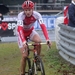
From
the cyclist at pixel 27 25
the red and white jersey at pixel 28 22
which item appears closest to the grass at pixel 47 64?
the cyclist at pixel 27 25

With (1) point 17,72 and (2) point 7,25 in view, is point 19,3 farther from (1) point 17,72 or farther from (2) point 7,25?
(1) point 17,72

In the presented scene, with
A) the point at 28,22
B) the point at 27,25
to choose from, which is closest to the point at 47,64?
the point at 27,25

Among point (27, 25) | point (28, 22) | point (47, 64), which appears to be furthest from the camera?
point (47, 64)

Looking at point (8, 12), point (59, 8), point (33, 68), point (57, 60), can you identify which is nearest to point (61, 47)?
point (57, 60)

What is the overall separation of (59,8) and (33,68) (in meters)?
20.7

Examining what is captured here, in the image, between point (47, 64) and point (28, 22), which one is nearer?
point (28, 22)

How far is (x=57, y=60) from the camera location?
388 inches

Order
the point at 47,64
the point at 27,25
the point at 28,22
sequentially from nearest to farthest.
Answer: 1. the point at 28,22
2. the point at 27,25
3. the point at 47,64

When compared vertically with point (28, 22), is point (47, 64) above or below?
below

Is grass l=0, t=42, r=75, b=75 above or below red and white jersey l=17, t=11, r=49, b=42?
below

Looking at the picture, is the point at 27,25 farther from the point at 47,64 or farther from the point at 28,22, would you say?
the point at 47,64

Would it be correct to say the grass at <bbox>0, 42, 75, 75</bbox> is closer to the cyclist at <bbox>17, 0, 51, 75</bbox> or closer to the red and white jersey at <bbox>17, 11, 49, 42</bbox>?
the cyclist at <bbox>17, 0, 51, 75</bbox>

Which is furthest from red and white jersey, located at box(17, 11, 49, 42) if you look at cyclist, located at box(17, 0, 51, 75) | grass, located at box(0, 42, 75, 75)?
grass, located at box(0, 42, 75, 75)

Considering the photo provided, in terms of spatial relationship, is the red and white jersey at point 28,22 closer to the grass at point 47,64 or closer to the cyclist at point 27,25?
the cyclist at point 27,25
